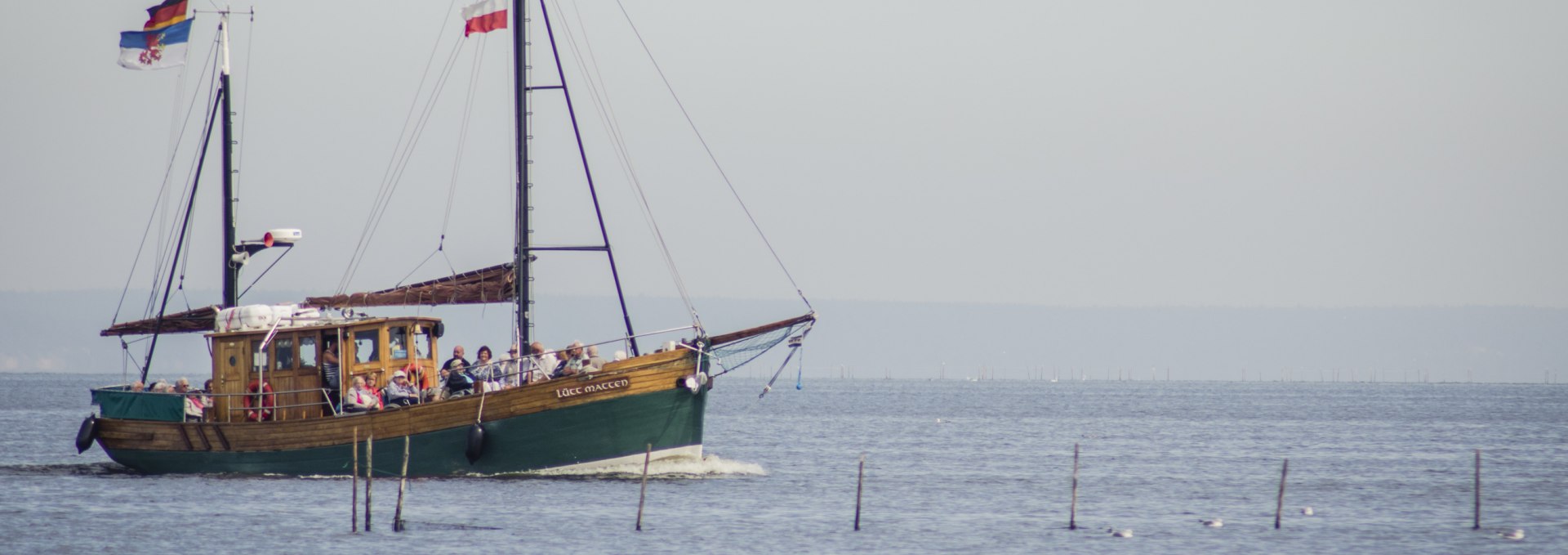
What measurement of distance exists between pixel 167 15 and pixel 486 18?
7.66 m

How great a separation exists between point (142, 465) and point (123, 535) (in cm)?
800

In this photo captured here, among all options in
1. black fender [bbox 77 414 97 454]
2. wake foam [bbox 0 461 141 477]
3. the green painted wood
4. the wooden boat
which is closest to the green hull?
the wooden boat

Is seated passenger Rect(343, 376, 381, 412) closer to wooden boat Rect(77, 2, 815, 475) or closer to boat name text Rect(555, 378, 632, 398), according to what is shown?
wooden boat Rect(77, 2, 815, 475)

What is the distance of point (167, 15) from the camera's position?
3591cm

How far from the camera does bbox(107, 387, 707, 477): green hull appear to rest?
101 feet

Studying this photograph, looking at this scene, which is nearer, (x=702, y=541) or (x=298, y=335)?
A: (x=702, y=541)

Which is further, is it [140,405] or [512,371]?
[140,405]

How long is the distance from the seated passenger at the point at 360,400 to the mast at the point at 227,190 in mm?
5844

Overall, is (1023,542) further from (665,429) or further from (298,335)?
(298,335)

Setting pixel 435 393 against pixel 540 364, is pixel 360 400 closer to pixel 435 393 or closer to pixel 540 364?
pixel 435 393

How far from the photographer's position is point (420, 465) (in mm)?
31625

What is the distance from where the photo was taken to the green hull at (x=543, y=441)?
101ft

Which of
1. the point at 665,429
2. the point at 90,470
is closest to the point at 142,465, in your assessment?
the point at 90,470

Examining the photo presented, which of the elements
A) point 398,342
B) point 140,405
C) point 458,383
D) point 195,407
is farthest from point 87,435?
point 458,383
